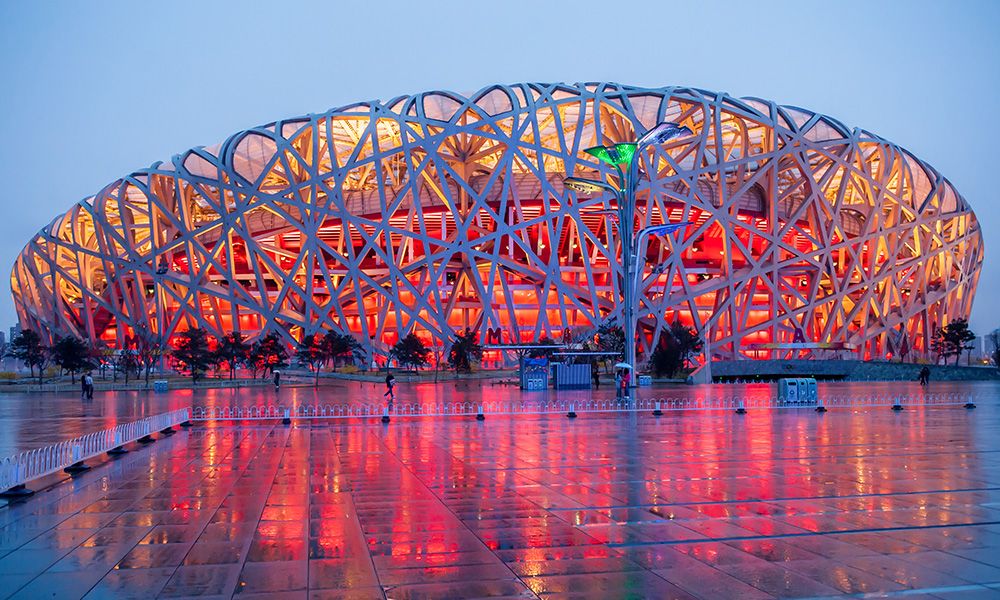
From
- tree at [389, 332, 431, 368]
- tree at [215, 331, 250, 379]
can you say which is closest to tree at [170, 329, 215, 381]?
tree at [215, 331, 250, 379]

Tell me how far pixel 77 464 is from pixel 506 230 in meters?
Answer: 46.8

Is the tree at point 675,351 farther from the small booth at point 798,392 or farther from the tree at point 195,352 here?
the tree at point 195,352

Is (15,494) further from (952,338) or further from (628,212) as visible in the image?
(952,338)

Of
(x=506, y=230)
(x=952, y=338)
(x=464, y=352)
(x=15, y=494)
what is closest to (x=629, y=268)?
(x=15, y=494)

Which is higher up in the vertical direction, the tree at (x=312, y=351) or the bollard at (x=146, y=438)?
the tree at (x=312, y=351)

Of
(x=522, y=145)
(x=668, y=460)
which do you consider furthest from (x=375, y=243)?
(x=668, y=460)

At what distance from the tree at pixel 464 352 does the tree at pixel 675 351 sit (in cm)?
1105

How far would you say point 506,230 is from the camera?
2277 inches

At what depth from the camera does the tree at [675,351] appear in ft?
163

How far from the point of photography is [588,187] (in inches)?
1172

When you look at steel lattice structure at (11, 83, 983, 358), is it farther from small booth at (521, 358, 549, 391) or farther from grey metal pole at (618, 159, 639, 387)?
grey metal pole at (618, 159, 639, 387)

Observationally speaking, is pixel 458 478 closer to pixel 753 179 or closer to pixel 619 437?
pixel 619 437

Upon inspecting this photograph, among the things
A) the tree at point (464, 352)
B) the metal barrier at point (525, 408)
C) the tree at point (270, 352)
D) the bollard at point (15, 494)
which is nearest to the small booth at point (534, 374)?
the metal barrier at point (525, 408)

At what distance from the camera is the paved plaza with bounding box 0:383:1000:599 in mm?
5953
